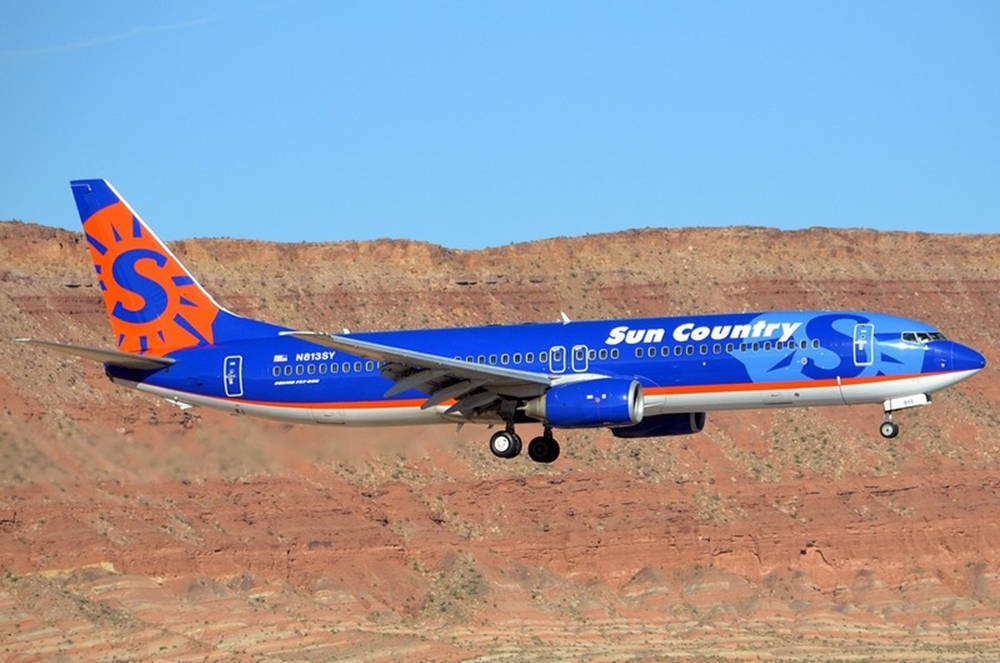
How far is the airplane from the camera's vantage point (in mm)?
66938

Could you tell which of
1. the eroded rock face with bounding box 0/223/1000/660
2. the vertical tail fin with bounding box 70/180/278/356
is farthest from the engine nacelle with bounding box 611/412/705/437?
the vertical tail fin with bounding box 70/180/278/356

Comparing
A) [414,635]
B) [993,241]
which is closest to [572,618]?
[414,635]

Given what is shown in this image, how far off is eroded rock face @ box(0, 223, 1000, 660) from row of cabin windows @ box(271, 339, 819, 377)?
6526 mm

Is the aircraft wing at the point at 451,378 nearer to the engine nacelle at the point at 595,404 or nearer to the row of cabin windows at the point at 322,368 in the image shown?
the engine nacelle at the point at 595,404

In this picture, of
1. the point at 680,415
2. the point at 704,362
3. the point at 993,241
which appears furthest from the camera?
the point at 993,241

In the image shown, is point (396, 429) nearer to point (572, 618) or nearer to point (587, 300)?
point (572, 618)

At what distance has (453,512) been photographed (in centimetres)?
10700

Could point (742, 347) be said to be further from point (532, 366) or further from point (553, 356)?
point (532, 366)

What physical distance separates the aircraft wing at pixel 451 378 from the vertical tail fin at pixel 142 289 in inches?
327

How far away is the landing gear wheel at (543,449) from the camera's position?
72125 millimetres

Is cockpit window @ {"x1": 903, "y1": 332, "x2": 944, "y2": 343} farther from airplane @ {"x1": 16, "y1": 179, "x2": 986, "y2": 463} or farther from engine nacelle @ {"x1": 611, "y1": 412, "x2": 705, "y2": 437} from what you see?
engine nacelle @ {"x1": 611, "y1": 412, "x2": 705, "y2": 437}

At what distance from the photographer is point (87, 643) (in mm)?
90625

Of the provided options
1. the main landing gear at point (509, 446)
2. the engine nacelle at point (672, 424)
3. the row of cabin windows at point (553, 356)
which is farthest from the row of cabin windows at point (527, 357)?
the engine nacelle at point (672, 424)

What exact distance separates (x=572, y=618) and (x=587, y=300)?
35.9 metres
